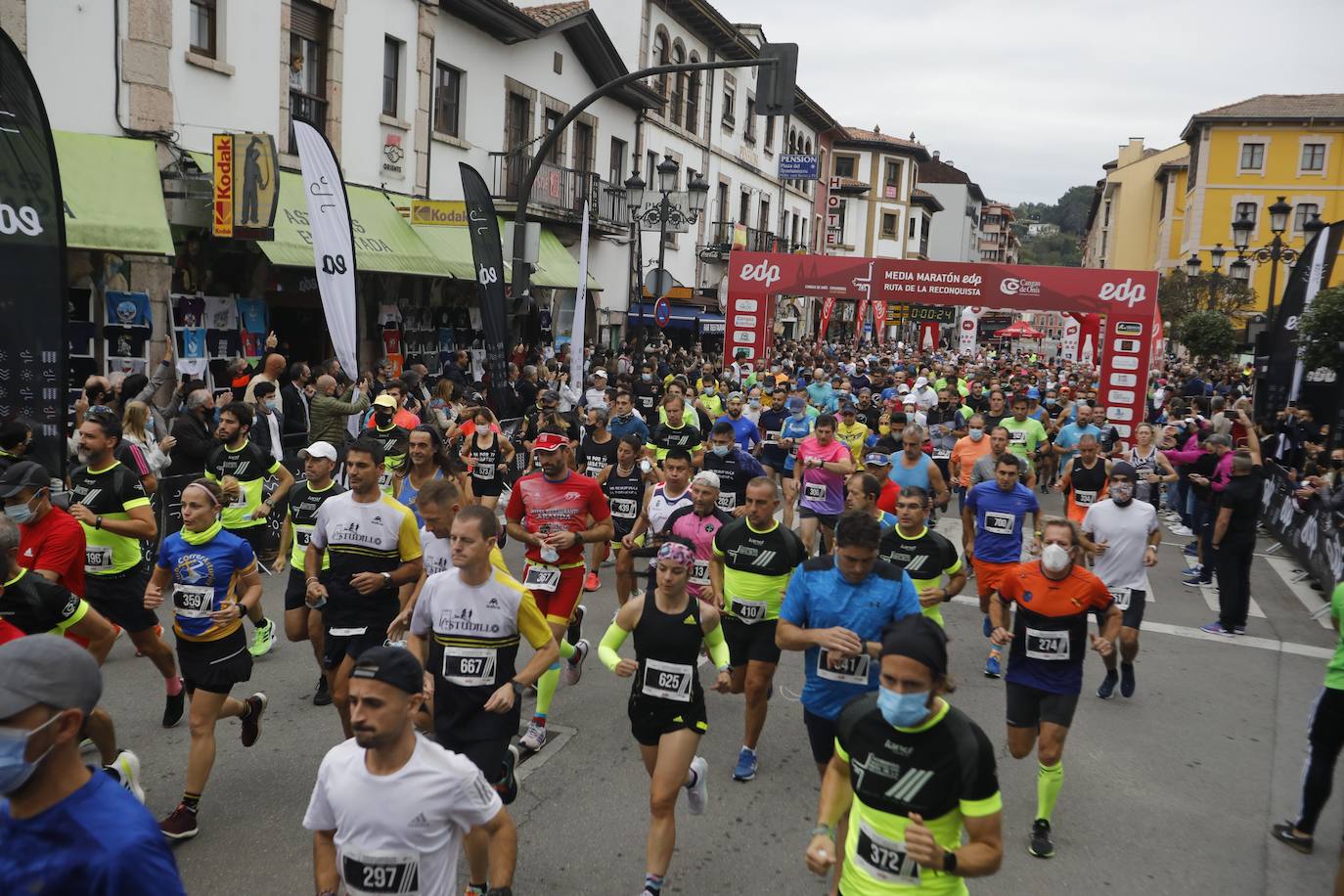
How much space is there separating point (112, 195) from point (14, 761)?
1237cm

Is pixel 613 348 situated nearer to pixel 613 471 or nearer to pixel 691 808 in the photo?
pixel 613 471

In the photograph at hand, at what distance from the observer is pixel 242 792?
5754mm

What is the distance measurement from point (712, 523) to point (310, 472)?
272 centimetres

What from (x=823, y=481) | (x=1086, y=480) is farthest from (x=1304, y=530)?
(x=823, y=481)

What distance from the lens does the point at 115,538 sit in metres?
6.58

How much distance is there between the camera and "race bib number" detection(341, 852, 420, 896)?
3.21 m

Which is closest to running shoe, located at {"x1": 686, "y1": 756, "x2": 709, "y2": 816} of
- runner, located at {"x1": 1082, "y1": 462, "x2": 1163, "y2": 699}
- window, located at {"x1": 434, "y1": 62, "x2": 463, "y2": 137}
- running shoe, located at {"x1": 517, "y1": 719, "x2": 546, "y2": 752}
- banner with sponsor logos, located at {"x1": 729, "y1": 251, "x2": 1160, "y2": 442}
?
running shoe, located at {"x1": 517, "y1": 719, "x2": 546, "y2": 752}

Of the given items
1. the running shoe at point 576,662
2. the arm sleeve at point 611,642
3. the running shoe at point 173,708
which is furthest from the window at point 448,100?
the arm sleeve at point 611,642

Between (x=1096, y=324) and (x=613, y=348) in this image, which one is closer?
(x=613, y=348)

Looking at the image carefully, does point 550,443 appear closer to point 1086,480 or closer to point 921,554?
point 921,554

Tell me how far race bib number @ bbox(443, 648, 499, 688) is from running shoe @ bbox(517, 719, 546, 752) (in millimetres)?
1908

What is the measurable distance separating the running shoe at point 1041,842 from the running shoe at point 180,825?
14.1 feet

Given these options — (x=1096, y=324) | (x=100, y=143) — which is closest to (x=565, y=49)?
(x=100, y=143)

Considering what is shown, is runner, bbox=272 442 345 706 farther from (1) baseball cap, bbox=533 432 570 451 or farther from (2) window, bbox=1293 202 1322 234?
(2) window, bbox=1293 202 1322 234
